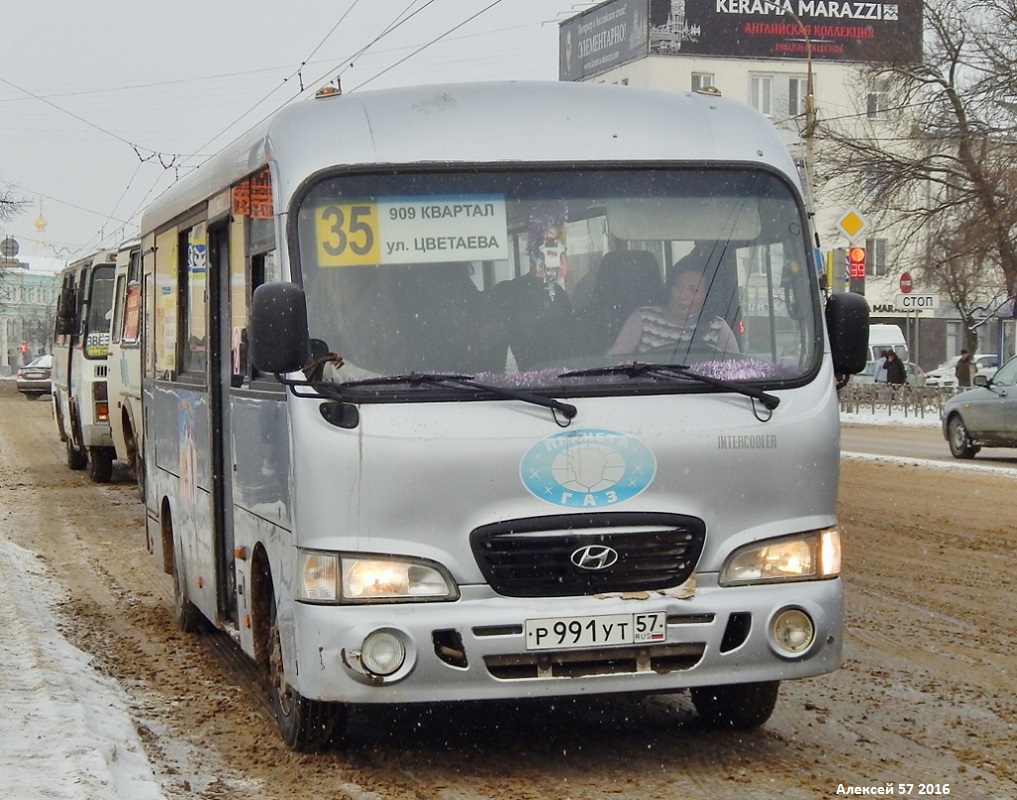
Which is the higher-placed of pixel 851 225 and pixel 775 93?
pixel 775 93

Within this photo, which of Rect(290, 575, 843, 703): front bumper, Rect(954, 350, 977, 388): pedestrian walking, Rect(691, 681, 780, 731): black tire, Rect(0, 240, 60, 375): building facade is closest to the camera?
Rect(290, 575, 843, 703): front bumper

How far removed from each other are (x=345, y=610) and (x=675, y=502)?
1171 mm

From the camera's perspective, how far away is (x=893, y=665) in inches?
321

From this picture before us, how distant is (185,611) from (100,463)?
12309mm

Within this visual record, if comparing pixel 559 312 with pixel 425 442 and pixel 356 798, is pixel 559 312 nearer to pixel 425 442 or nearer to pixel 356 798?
pixel 425 442

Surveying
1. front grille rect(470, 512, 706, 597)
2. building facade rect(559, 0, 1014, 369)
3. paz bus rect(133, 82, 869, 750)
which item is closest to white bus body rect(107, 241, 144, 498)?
paz bus rect(133, 82, 869, 750)

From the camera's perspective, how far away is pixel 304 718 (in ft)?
21.3

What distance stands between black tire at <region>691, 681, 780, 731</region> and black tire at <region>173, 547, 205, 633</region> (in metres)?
3.55

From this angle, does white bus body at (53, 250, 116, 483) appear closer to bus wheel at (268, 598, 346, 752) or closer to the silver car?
the silver car

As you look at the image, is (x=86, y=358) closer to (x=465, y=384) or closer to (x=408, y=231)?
(x=408, y=231)

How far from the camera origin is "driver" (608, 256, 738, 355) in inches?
248

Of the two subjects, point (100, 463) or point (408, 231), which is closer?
point (408, 231)

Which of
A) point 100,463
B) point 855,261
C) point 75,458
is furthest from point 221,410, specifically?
point 855,261

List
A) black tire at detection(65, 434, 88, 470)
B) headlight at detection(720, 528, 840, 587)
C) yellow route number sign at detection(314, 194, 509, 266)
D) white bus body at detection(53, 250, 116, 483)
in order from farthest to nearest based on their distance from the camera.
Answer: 1. black tire at detection(65, 434, 88, 470)
2. white bus body at detection(53, 250, 116, 483)
3. yellow route number sign at detection(314, 194, 509, 266)
4. headlight at detection(720, 528, 840, 587)
